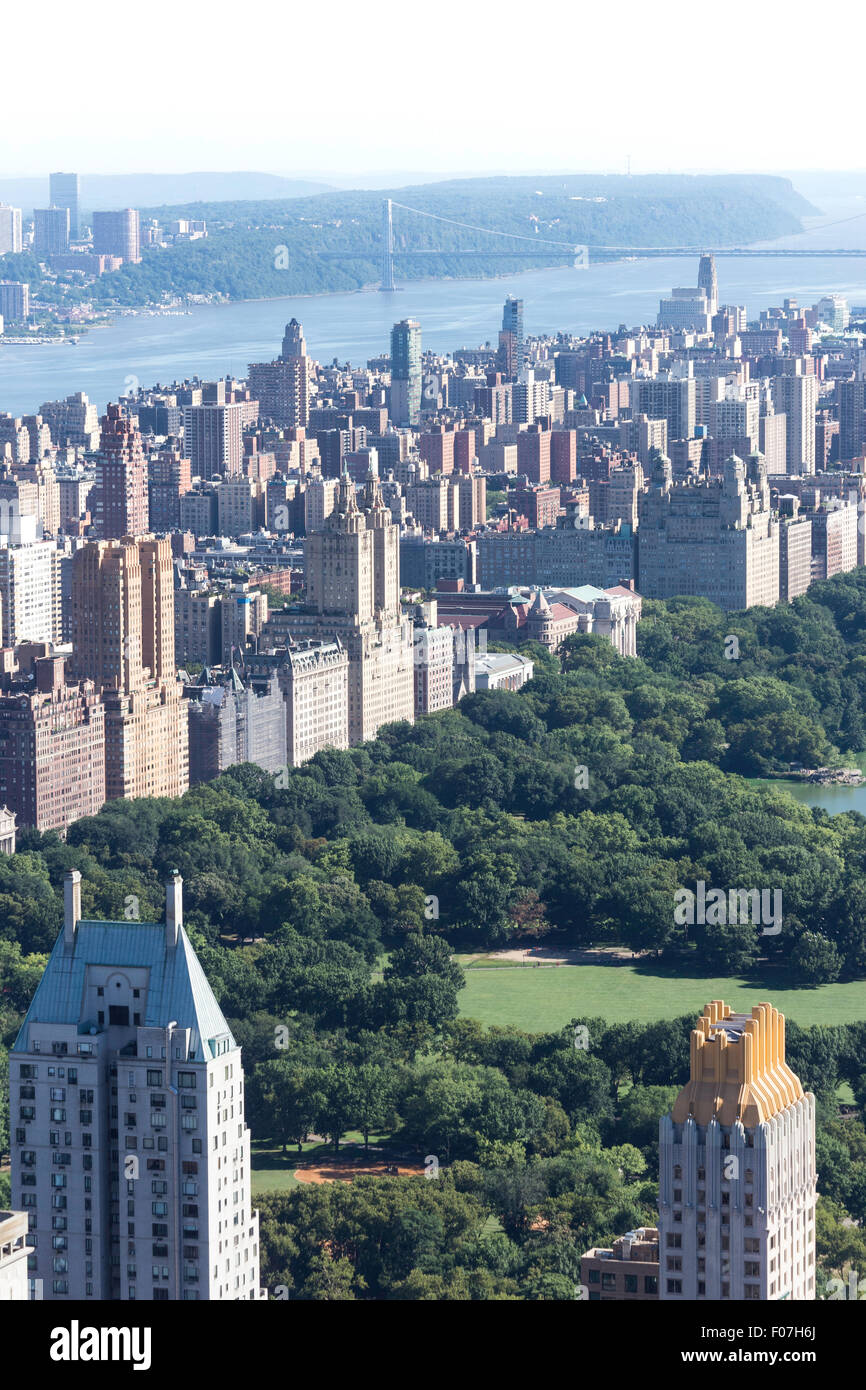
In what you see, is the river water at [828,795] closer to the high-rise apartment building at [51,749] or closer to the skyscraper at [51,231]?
the high-rise apartment building at [51,749]

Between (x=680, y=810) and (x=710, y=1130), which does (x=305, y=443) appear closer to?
(x=680, y=810)

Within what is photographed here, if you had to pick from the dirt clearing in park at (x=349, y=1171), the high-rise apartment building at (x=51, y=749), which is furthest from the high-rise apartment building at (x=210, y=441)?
the dirt clearing in park at (x=349, y=1171)

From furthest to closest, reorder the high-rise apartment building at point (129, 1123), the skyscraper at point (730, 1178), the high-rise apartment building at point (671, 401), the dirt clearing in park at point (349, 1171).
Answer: the high-rise apartment building at point (671, 401)
the dirt clearing in park at point (349, 1171)
the high-rise apartment building at point (129, 1123)
the skyscraper at point (730, 1178)

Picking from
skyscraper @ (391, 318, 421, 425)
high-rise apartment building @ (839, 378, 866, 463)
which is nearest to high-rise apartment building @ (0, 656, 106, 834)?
high-rise apartment building @ (839, 378, 866, 463)

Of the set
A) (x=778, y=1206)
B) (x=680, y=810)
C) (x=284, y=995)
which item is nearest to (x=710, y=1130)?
(x=778, y=1206)

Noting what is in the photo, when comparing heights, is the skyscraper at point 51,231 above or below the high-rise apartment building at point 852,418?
above

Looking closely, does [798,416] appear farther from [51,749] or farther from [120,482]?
[51,749]

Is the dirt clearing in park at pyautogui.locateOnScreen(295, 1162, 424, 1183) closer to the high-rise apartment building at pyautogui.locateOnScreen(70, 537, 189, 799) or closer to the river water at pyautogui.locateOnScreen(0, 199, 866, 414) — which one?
the high-rise apartment building at pyautogui.locateOnScreen(70, 537, 189, 799)
